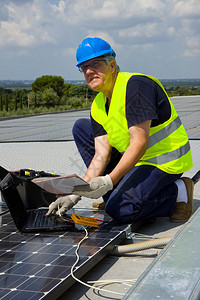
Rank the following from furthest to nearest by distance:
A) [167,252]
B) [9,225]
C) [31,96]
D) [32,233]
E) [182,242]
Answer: [31,96] < [9,225] < [32,233] < [182,242] < [167,252]

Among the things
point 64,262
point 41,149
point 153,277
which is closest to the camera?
point 153,277

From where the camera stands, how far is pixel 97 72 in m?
3.15

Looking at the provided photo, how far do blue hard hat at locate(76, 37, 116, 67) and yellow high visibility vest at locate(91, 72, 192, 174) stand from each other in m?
0.25

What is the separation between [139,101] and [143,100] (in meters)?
0.03

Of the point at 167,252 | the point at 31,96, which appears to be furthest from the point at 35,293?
the point at 31,96

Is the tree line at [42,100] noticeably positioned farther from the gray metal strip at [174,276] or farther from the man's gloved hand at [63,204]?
the gray metal strip at [174,276]

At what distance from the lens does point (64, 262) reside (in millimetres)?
2299

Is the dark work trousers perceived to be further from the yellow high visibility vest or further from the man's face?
the man's face

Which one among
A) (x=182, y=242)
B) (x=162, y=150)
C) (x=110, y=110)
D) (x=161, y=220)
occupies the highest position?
(x=110, y=110)

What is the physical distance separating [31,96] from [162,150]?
25298 millimetres

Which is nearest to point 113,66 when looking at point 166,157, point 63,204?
point 166,157

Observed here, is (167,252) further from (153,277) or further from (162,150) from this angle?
(162,150)

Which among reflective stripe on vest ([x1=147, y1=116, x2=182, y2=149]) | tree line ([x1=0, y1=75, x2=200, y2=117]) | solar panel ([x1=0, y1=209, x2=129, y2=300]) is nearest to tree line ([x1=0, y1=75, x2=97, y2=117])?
tree line ([x1=0, y1=75, x2=200, y2=117])

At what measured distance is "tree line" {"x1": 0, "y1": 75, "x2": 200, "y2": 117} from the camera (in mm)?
23922
